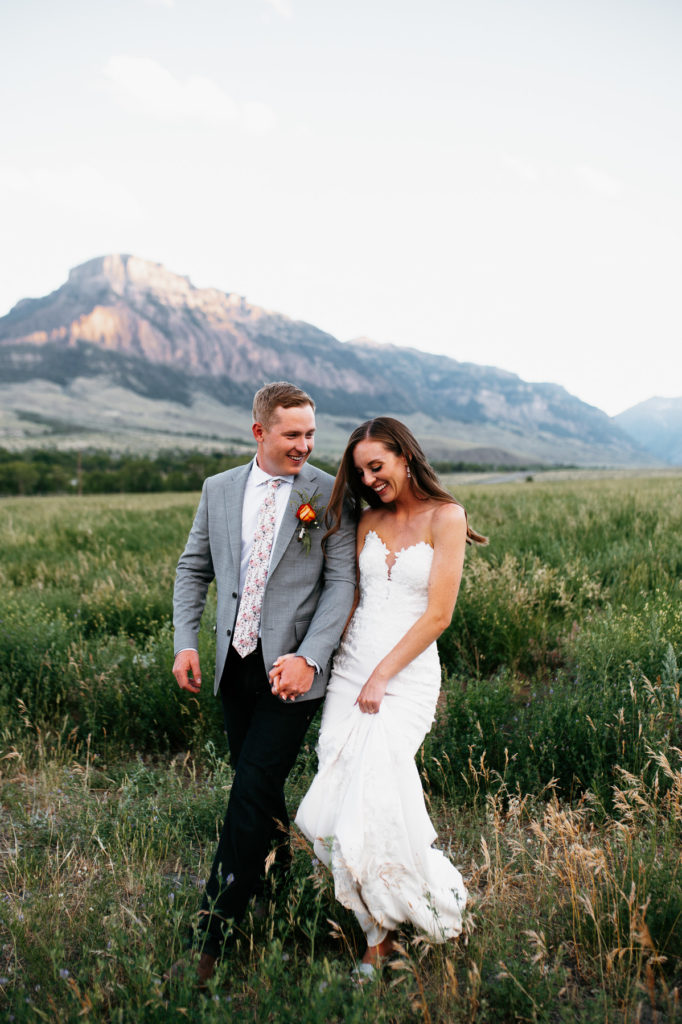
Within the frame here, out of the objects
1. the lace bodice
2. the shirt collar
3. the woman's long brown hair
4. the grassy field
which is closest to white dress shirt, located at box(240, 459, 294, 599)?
the shirt collar

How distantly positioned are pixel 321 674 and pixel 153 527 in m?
10.4

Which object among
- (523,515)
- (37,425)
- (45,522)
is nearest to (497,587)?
(523,515)

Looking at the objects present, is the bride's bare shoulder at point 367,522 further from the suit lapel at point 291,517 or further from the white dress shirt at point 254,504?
the white dress shirt at point 254,504

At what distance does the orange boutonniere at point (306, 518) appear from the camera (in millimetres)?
3344

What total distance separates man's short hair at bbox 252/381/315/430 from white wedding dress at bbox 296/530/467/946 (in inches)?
33.4

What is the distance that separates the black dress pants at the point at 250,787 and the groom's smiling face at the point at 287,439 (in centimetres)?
97

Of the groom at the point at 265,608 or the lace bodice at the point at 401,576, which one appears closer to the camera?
the groom at the point at 265,608

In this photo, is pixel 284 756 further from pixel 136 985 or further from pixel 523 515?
pixel 523 515

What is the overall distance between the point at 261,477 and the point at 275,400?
0.48 metres

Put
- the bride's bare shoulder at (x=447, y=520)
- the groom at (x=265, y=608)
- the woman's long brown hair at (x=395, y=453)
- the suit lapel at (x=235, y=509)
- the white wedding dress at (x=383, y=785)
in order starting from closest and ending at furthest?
the white wedding dress at (x=383, y=785), the groom at (x=265, y=608), the bride's bare shoulder at (x=447, y=520), the woman's long brown hair at (x=395, y=453), the suit lapel at (x=235, y=509)

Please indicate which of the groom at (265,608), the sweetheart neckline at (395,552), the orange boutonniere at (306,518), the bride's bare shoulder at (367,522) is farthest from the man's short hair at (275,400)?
the sweetheart neckline at (395,552)

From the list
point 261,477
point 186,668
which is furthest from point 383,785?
point 261,477

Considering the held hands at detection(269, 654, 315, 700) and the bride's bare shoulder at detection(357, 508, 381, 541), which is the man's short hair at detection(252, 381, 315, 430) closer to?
the bride's bare shoulder at detection(357, 508, 381, 541)

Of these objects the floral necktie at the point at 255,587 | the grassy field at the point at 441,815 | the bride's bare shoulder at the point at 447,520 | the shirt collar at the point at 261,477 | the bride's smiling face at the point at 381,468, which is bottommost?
the grassy field at the point at 441,815
